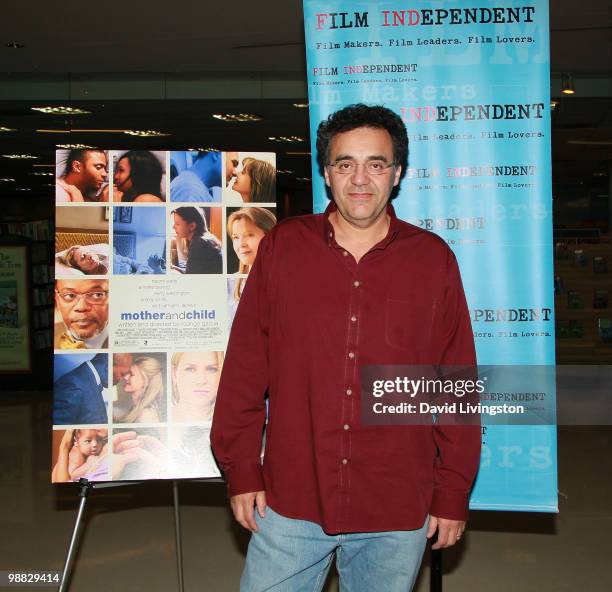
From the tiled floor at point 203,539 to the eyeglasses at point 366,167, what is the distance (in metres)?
1.84

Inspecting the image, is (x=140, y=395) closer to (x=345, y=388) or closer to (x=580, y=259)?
(x=345, y=388)

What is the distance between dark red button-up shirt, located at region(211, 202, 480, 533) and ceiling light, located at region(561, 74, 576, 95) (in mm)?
7608

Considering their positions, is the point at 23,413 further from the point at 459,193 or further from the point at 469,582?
the point at 459,193

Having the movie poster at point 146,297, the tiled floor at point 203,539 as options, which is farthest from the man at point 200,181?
the tiled floor at point 203,539

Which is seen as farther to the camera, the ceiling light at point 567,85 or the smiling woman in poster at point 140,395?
the ceiling light at point 567,85

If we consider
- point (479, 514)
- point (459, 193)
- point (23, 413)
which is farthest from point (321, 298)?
point (23, 413)

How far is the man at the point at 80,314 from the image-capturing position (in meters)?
2.51

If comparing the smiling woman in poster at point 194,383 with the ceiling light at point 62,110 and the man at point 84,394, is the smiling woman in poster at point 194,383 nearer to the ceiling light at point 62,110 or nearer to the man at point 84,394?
the man at point 84,394

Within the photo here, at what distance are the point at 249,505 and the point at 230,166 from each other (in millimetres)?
1166

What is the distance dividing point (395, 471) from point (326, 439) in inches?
6.9

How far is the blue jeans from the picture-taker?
1810 mm

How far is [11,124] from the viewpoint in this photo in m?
10.3

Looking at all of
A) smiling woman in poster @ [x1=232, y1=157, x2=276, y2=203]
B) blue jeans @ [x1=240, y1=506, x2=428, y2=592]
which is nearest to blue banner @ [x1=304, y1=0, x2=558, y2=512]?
smiling woman in poster @ [x1=232, y1=157, x2=276, y2=203]

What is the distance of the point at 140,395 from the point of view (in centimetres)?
255
